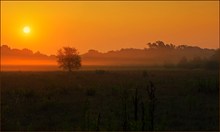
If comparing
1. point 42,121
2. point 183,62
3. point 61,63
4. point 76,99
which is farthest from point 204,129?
point 183,62

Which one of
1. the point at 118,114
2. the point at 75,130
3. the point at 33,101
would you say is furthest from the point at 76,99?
the point at 75,130

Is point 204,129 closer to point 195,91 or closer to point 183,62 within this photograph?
point 195,91

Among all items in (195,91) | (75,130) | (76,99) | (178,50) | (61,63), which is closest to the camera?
(75,130)

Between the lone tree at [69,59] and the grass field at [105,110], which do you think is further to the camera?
the lone tree at [69,59]

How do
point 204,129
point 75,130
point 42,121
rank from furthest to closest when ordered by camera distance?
point 42,121
point 204,129
point 75,130

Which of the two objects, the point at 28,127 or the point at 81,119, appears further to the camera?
the point at 81,119

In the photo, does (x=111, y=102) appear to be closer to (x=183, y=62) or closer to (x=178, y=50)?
(x=183, y=62)

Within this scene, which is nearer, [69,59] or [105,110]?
[105,110]

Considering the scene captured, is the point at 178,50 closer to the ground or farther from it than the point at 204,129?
farther from it

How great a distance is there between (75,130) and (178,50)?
161 m

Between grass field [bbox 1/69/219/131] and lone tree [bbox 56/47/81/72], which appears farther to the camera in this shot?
lone tree [bbox 56/47/81/72]

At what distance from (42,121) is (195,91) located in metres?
16.0

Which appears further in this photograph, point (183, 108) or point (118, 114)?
point (183, 108)

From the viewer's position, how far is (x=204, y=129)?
19.5 meters
